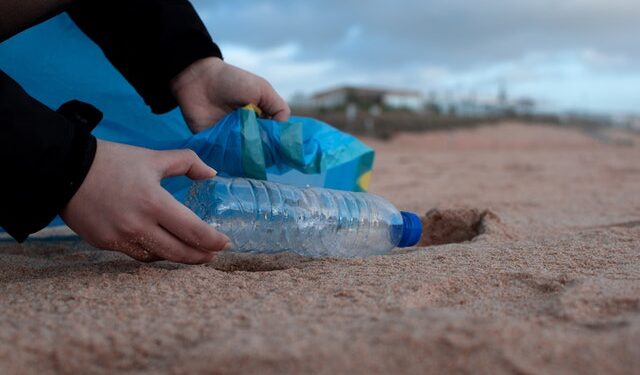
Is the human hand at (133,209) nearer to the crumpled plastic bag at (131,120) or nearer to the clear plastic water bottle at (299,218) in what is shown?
the clear plastic water bottle at (299,218)

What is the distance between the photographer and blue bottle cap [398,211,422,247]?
1.89m

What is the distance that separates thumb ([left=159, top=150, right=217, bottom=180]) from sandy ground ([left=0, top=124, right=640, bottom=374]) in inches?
9.4

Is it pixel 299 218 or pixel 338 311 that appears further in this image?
pixel 299 218

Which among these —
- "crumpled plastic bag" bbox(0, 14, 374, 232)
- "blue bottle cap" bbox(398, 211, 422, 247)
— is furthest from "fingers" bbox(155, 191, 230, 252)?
"blue bottle cap" bbox(398, 211, 422, 247)

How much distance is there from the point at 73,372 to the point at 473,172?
5468 mm

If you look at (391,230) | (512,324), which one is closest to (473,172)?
(391,230)

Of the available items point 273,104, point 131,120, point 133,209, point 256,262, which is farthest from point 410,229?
point 131,120

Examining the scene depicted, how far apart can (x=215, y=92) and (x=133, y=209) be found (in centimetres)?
80

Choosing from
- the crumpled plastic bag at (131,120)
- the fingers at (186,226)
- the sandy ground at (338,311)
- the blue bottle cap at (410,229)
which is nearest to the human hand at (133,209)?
the fingers at (186,226)

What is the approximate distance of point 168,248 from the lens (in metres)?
1.36

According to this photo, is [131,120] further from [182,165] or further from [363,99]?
[363,99]

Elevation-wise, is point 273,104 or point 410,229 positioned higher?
point 273,104

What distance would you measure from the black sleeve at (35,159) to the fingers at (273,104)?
31.4 inches

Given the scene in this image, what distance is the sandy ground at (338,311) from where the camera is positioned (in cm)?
91
